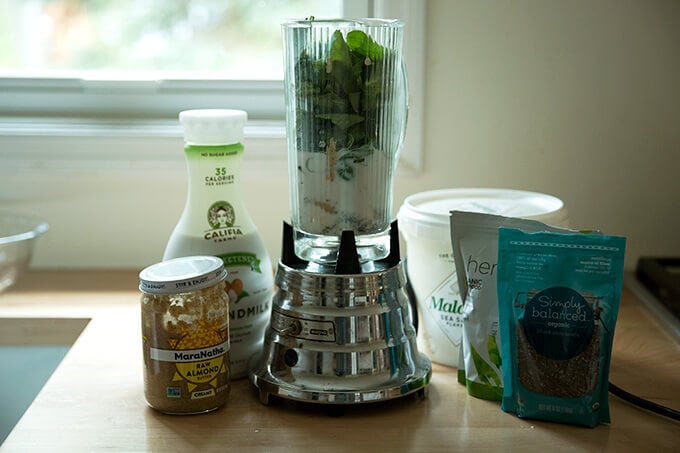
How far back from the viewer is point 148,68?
146 centimetres

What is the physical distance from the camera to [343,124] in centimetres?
89

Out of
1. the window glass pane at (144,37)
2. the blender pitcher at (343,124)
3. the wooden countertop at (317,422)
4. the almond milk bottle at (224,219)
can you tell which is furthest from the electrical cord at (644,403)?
the window glass pane at (144,37)

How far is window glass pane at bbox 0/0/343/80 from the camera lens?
4.73 feet

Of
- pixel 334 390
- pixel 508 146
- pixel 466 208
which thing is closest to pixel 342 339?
pixel 334 390

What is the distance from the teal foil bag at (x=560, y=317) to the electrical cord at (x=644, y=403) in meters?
0.06

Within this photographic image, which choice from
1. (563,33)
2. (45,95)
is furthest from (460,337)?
(45,95)

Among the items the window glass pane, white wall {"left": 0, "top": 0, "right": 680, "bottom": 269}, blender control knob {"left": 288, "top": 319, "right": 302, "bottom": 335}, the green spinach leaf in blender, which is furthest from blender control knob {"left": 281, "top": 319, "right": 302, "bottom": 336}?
the window glass pane

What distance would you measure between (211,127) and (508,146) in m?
0.54

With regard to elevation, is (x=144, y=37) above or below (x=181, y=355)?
above

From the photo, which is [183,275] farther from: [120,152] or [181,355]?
[120,152]

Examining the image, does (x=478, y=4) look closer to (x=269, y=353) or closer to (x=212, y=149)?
(x=212, y=149)

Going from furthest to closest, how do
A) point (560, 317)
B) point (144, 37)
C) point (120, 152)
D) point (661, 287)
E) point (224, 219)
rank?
1. point (144, 37)
2. point (120, 152)
3. point (661, 287)
4. point (224, 219)
5. point (560, 317)

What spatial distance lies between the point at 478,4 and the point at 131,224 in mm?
636

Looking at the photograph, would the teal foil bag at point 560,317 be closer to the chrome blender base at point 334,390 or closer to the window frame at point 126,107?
the chrome blender base at point 334,390
